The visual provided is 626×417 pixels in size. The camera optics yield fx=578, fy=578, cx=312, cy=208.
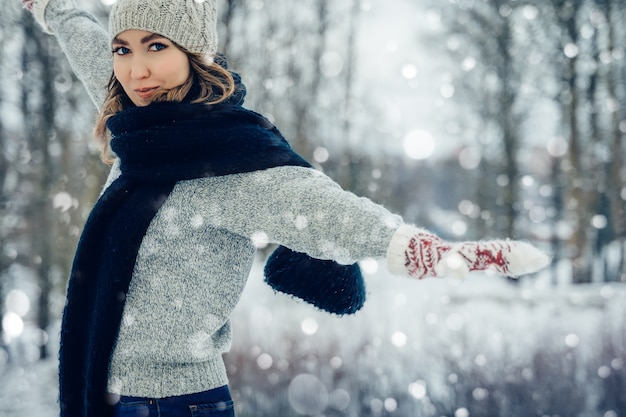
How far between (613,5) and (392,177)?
220 inches

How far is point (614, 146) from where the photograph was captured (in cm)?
1105

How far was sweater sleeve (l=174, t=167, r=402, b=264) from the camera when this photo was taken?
1.10 metres

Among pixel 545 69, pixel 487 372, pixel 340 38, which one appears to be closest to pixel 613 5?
pixel 545 69

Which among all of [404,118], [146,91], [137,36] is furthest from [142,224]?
[404,118]

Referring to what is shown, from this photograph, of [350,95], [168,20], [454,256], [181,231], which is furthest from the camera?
[350,95]

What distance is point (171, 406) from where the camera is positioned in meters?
1.35

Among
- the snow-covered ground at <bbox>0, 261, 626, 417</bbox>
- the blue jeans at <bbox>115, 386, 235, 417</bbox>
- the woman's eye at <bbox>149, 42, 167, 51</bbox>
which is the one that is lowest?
the snow-covered ground at <bbox>0, 261, 626, 417</bbox>

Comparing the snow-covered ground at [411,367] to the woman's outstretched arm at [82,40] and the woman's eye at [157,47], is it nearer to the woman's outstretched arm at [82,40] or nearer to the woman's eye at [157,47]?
the woman's outstretched arm at [82,40]

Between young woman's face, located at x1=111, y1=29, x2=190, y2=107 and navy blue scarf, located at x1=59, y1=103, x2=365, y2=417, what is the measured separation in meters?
0.07

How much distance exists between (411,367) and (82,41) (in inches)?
166

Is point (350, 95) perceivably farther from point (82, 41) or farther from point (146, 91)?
point (146, 91)

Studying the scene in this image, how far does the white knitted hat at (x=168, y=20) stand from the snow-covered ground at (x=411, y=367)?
392 cm

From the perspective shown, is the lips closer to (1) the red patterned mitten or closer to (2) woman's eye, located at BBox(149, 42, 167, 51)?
(2) woman's eye, located at BBox(149, 42, 167, 51)

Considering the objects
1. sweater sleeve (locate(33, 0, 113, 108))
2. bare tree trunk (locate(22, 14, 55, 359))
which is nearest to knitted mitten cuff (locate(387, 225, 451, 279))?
sweater sleeve (locate(33, 0, 113, 108))
